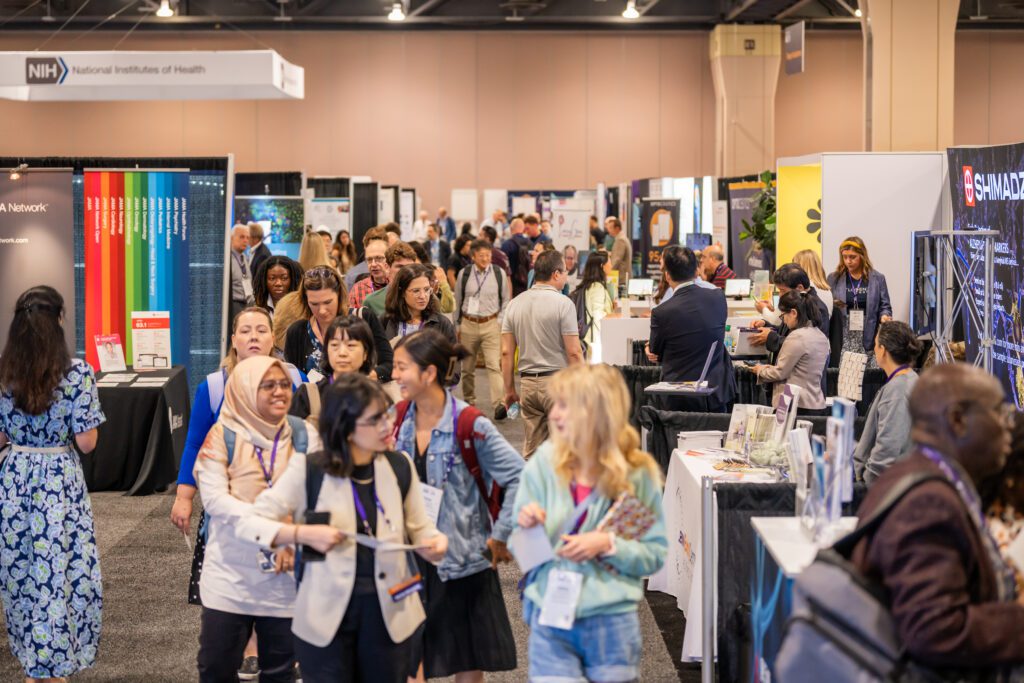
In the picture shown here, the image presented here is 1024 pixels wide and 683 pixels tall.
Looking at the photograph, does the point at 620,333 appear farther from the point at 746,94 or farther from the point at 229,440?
the point at 746,94

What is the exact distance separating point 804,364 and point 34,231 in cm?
478

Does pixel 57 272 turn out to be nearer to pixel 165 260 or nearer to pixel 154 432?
pixel 165 260

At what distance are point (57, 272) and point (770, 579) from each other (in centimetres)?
603

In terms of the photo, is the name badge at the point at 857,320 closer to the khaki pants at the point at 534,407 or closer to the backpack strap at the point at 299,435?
the khaki pants at the point at 534,407

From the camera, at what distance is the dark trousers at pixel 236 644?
311cm

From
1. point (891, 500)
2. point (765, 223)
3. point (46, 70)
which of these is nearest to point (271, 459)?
point (891, 500)

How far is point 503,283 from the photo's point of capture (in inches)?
373

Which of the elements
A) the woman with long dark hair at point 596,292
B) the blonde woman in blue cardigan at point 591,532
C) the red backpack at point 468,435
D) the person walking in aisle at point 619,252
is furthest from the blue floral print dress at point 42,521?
the person walking in aisle at point 619,252

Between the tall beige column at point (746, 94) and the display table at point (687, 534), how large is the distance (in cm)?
1705

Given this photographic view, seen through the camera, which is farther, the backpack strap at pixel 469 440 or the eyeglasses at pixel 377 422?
the backpack strap at pixel 469 440

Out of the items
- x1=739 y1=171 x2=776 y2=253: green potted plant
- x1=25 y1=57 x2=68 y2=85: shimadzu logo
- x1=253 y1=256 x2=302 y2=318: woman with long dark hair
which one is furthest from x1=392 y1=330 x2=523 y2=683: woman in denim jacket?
x1=25 y1=57 x2=68 y2=85: shimadzu logo

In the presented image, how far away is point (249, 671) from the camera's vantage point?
423 centimetres

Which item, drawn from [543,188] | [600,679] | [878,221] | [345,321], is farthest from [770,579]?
[543,188]

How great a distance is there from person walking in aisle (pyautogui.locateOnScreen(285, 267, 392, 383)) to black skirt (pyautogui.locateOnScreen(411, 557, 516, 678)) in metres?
1.33
